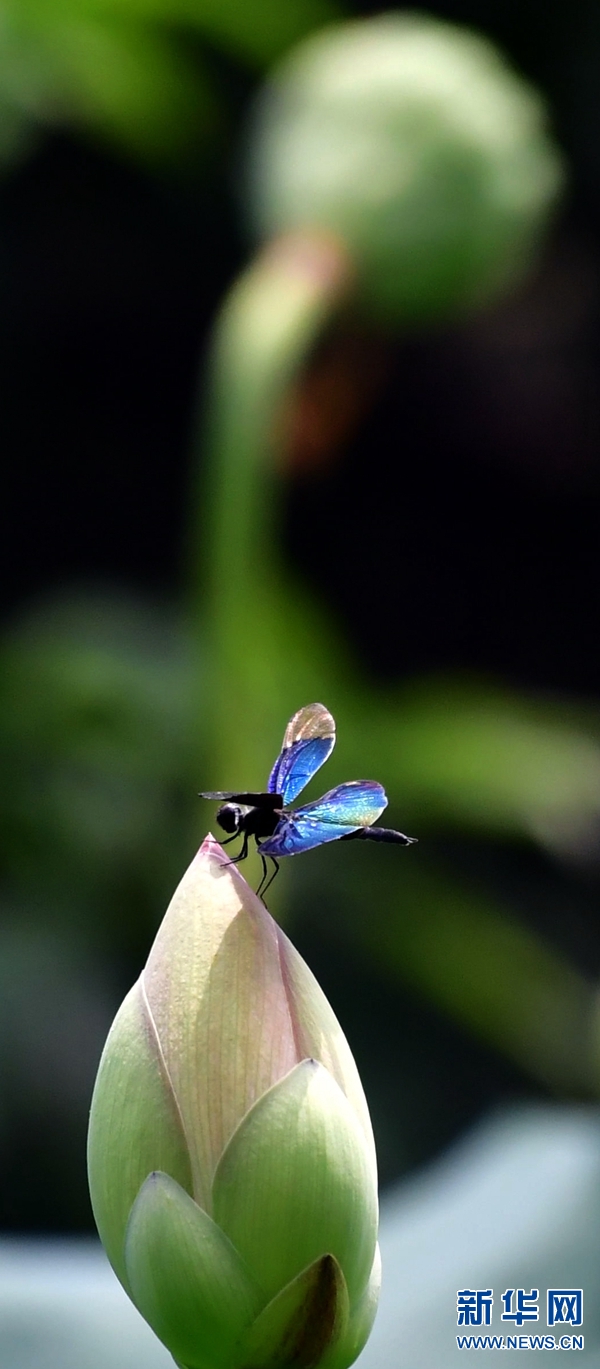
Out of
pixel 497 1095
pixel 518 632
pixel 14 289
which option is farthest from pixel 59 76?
pixel 497 1095

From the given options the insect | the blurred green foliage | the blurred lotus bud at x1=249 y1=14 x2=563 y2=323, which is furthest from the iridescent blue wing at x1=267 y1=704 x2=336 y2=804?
the blurred green foliage

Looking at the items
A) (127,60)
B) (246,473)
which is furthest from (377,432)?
(246,473)

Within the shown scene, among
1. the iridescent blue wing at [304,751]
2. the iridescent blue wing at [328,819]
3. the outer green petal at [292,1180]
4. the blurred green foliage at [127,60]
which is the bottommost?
the outer green petal at [292,1180]

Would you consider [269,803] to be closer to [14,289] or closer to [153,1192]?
[153,1192]

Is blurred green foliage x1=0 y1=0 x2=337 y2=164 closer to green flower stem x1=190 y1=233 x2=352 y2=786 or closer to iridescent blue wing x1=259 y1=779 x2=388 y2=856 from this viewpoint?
green flower stem x1=190 y1=233 x2=352 y2=786

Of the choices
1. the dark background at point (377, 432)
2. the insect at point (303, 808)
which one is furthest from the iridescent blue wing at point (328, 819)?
the dark background at point (377, 432)

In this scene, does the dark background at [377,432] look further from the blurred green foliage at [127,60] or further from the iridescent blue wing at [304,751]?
the iridescent blue wing at [304,751]

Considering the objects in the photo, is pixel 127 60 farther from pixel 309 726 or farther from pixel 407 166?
pixel 309 726
